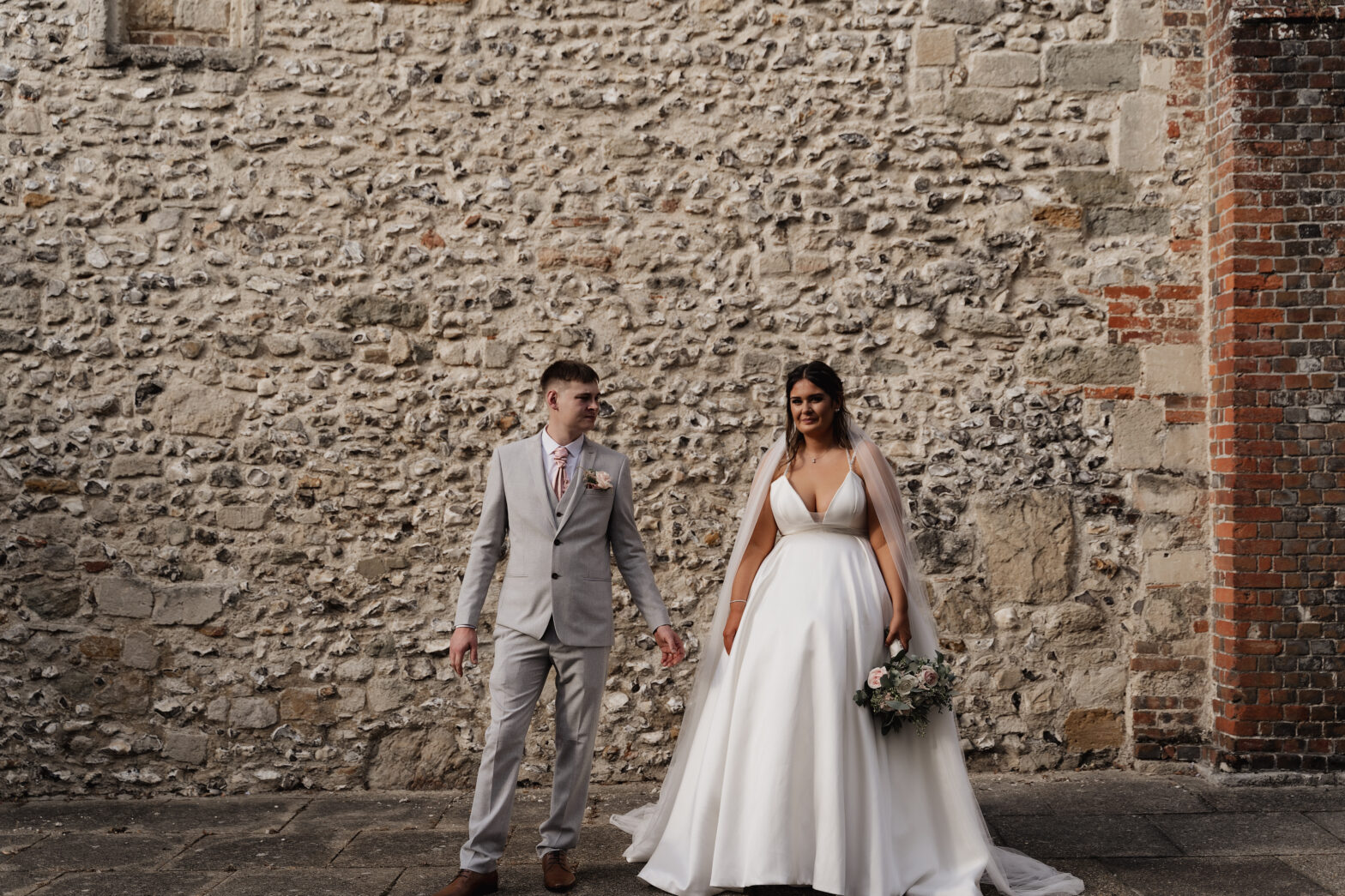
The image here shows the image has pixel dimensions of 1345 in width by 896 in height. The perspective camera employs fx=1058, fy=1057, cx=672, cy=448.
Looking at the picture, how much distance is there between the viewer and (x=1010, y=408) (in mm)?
5379

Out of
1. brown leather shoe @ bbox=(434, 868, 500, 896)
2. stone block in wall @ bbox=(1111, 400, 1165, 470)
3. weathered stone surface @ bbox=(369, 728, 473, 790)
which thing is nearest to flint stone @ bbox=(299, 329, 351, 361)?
weathered stone surface @ bbox=(369, 728, 473, 790)

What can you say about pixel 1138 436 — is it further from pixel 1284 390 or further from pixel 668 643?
pixel 668 643

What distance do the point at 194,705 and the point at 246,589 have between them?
0.63 meters

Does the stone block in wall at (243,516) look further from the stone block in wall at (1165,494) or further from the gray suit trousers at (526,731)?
the stone block in wall at (1165,494)

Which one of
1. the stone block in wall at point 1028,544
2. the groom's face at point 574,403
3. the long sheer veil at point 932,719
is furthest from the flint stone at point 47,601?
the stone block in wall at point 1028,544

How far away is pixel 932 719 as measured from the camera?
3.69m

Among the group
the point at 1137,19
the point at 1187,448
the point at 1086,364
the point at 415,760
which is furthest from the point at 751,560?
the point at 1137,19

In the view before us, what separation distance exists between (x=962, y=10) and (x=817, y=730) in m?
3.87

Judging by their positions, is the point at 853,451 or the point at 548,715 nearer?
the point at 853,451

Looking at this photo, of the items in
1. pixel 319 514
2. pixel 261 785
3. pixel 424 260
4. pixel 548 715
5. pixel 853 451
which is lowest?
pixel 261 785

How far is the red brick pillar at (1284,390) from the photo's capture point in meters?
5.02

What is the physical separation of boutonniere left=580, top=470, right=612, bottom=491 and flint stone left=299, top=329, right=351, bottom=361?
206 centimetres

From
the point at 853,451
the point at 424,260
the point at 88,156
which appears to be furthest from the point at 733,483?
the point at 88,156

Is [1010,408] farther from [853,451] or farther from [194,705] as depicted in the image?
[194,705]
